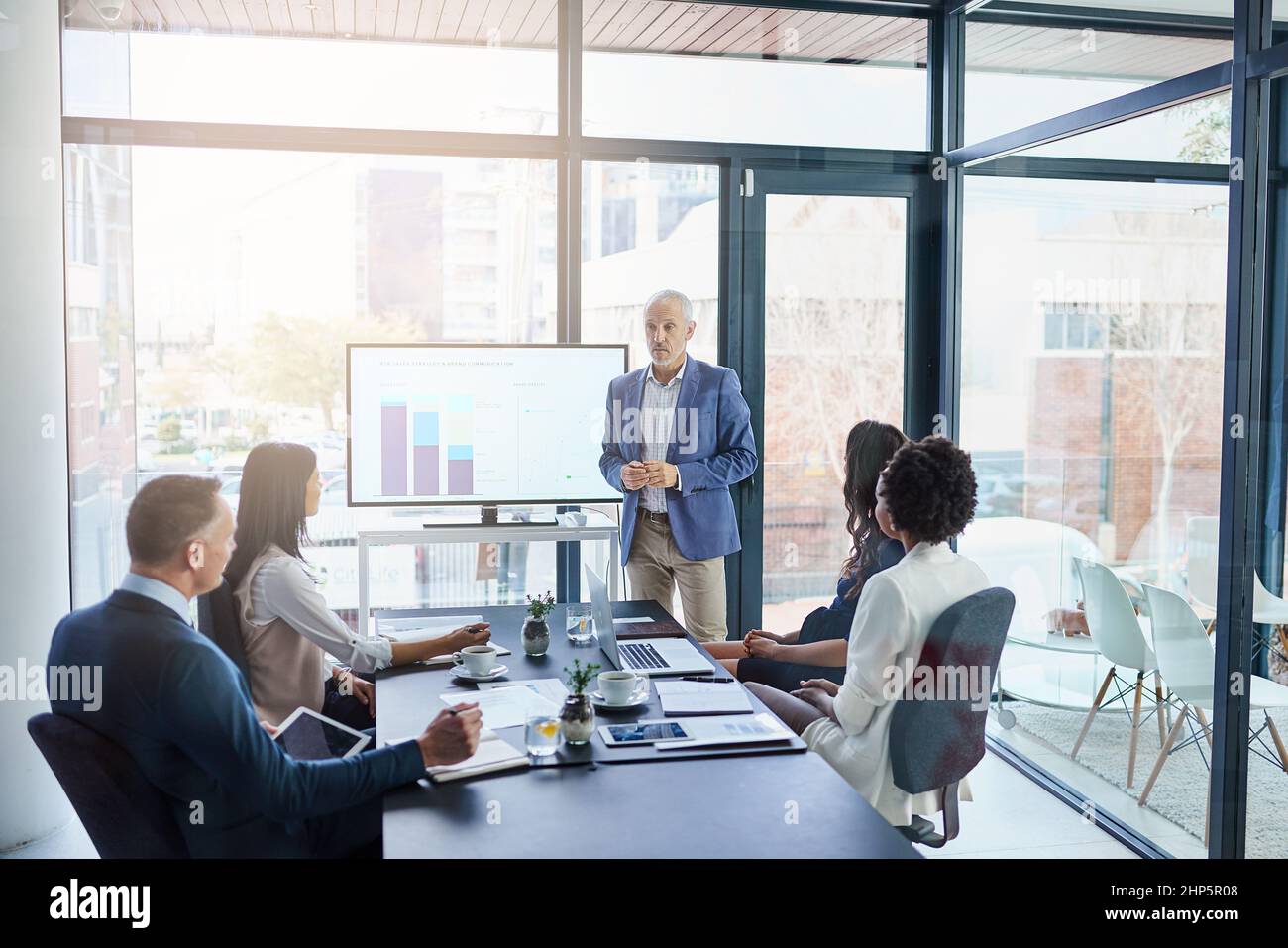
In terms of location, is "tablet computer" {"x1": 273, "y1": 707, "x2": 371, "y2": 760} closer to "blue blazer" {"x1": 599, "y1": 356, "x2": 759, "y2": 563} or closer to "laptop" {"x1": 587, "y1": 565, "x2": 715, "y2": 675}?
"laptop" {"x1": 587, "y1": 565, "x2": 715, "y2": 675}

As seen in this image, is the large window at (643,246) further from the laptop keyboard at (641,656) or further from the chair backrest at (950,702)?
the chair backrest at (950,702)

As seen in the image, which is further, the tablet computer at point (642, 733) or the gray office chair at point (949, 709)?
the gray office chair at point (949, 709)

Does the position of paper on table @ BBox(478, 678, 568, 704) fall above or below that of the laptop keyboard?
below

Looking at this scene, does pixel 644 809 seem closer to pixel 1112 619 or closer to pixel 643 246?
pixel 1112 619

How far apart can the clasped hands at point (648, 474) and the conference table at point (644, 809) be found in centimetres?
198

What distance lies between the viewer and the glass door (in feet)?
16.5

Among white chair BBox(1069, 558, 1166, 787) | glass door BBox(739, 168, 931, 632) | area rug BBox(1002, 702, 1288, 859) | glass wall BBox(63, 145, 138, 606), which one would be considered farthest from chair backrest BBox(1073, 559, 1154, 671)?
glass wall BBox(63, 145, 138, 606)

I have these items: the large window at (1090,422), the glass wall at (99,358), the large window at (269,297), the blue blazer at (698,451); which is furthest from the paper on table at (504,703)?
the glass wall at (99,358)

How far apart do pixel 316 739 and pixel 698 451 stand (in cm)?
223

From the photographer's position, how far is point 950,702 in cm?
249

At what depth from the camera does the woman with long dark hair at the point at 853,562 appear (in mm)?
3070

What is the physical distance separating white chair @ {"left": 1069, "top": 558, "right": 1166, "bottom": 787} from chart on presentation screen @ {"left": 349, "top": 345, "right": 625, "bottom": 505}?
1.89 m

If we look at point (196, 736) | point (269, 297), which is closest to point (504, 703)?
point (196, 736)
